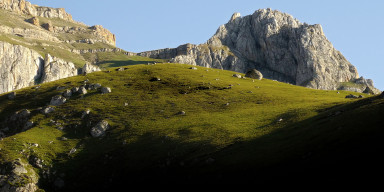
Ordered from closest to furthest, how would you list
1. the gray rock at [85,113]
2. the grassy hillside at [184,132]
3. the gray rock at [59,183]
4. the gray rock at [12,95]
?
the grassy hillside at [184,132] < the gray rock at [59,183] < the gray rock at [85,113] < the gray rock at [12,95]

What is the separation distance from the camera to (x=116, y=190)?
57094mm

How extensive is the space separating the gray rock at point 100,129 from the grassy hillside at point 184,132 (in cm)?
178

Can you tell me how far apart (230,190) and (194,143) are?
22.8 meters

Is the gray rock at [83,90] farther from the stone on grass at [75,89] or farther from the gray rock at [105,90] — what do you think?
the gray rock at [105,90]

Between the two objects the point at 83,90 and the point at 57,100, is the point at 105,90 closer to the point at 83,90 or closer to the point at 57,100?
the point at 83,90

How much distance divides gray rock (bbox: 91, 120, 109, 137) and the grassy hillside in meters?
1.78

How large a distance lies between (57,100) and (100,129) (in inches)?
1026

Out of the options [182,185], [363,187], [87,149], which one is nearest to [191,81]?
[87,149]

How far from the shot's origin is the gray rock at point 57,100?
101312 mm

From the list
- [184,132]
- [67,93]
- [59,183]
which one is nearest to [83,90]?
[67,93]

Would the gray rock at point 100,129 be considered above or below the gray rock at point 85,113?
below

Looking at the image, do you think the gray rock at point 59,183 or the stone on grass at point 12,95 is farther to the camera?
the stone on grass at point 12,95

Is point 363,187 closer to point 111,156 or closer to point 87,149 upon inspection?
point 111,156

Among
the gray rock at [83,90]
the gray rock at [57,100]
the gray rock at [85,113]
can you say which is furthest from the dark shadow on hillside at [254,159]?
the gray rock at [83,90]
